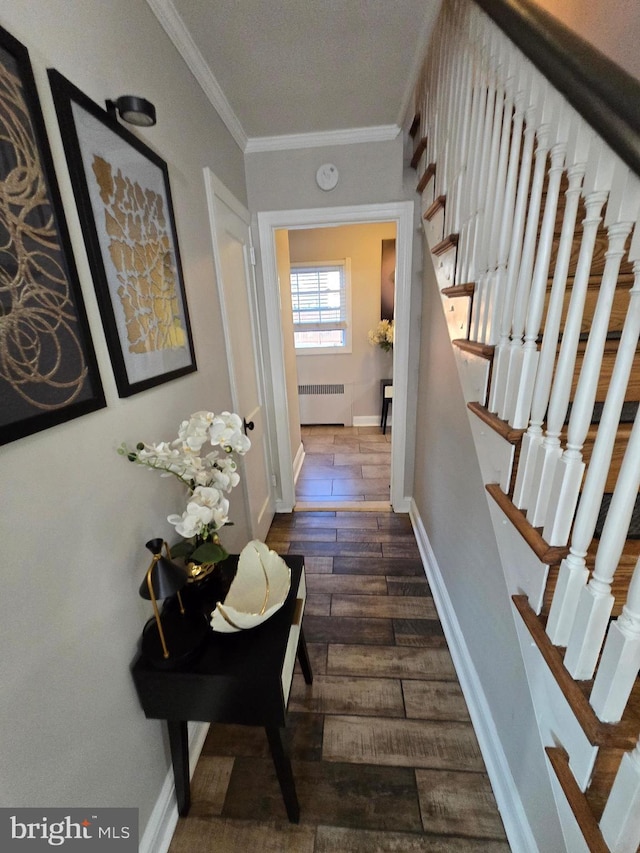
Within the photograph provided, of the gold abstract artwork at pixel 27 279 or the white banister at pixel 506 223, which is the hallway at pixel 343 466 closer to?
the white banister at pixel 506 223

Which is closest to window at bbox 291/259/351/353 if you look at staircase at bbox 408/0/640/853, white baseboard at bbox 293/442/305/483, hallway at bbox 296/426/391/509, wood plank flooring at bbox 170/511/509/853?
hallway at bbox 296/426/391/509

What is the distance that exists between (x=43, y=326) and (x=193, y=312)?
2.48 ft

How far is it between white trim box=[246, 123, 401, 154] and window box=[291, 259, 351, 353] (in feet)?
7.60

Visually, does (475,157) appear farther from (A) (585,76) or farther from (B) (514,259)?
(A) (585,76)

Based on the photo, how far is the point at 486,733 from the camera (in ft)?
3.97

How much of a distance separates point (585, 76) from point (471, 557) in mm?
1390

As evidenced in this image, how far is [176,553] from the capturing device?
1.01 meters

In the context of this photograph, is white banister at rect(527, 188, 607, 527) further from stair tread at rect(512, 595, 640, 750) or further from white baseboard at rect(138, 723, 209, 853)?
white baseboard at rect(138, 723, 209, 853)

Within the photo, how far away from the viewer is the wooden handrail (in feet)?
1.57

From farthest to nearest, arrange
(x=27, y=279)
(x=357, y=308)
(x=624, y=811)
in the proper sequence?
(x=357, y=308)
(x=27, y=279)
(x=624, y=811)

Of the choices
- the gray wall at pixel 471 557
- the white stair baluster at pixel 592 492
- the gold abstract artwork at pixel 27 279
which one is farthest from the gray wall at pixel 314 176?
the white stair baluster at pixel 592 492

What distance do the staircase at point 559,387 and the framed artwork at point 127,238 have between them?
0.99 metres

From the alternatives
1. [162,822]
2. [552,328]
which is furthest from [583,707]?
[162,822]

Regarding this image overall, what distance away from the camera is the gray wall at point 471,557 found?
953mm
